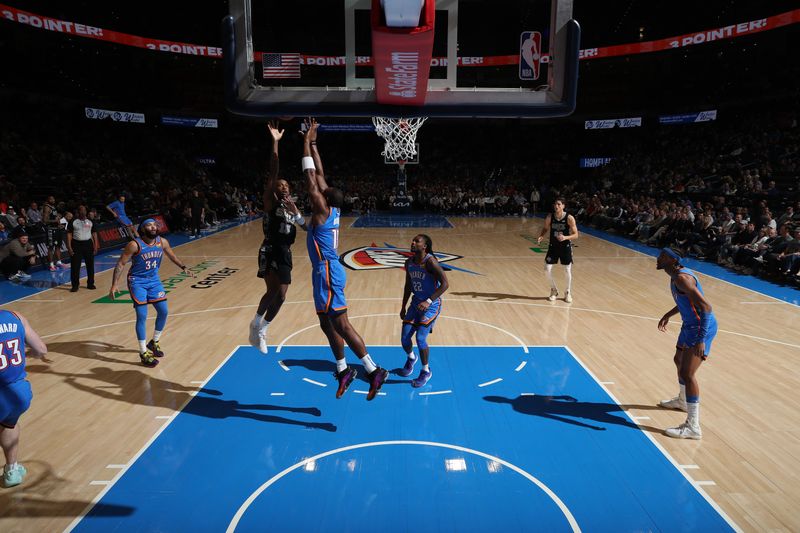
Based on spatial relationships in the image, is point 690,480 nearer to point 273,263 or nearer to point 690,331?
point 690,331

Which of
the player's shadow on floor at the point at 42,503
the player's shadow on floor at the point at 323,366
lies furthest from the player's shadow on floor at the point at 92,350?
the player's shadow on floor at the point at 42,503

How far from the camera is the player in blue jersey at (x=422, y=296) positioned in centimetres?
538

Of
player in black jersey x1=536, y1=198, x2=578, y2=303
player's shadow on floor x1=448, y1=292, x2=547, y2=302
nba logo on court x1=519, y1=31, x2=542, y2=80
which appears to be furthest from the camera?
player's shadow on floor x1=448, y1=292, x2=547, y2=302

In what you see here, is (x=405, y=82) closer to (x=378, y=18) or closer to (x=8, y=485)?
(x=378, y=18)

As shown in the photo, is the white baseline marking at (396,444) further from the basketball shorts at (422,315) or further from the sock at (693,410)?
the sock at (693,410)

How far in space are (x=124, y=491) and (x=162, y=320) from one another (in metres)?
2.93

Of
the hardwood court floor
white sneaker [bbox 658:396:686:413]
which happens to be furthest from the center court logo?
white sneaker [bbox 658:396:686:413]

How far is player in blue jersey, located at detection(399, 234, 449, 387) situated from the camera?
5.38m

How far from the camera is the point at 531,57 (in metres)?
4.94

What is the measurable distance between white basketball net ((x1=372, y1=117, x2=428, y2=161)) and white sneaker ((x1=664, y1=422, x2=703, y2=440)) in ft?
44.1

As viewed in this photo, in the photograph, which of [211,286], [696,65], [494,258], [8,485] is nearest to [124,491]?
[8,485]

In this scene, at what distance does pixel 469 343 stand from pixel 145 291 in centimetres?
416

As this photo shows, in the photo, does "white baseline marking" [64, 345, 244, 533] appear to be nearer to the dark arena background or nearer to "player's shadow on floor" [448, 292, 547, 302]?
the dark arena background

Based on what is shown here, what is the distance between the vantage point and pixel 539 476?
4.04m
